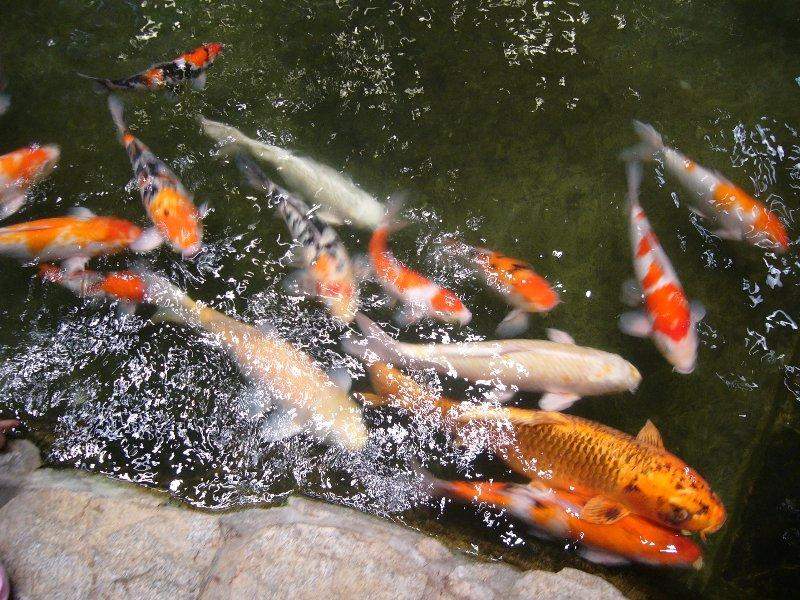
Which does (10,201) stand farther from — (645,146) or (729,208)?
(729,208)

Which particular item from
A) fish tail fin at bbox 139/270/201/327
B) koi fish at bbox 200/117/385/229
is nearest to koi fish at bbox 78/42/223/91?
koi fish at bbox 200/117/385/229

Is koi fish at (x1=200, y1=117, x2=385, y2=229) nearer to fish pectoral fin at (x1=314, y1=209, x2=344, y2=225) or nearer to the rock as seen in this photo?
fish pectoral fin at (x1=314, y1=209, x2=344, y2=225)

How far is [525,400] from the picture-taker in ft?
10.5

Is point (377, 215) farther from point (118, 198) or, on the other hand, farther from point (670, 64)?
point (670, 64)

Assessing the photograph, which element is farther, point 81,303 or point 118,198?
point 118,198

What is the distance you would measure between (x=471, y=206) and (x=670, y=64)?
1.78 metres

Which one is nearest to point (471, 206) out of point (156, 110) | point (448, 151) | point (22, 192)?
point (448, 151)

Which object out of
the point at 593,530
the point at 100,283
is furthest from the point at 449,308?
the point at 100,283

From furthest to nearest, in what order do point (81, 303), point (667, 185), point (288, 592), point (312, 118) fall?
point (312, 118)
point (667, 185)
point (81, 303)
point (288, 592)

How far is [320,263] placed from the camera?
135 inches

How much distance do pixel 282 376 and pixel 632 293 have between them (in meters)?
2.03

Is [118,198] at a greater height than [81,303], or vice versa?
[118,198]

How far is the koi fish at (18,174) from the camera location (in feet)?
→ 12.2

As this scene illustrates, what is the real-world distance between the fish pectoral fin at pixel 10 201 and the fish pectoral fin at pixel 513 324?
3099 mm
